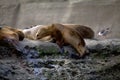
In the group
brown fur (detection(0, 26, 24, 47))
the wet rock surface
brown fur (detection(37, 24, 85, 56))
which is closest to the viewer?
the wet rock surface

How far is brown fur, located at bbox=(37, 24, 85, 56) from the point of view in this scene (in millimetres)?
4363

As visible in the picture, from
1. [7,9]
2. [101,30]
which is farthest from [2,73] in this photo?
[7,9]

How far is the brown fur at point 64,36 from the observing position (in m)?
4.36

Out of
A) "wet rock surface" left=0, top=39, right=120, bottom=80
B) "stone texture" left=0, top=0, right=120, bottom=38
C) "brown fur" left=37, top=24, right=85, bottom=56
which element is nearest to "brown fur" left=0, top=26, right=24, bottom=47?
"wet rock surface" left=0, top=39, right=120, bottom=80

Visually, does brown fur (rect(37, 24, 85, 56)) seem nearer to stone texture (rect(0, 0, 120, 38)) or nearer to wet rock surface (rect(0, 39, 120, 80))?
wet rock surface (rect(0, 39, 120, 80))

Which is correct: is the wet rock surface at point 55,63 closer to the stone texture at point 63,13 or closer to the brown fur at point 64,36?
the brown fur at point 64,36

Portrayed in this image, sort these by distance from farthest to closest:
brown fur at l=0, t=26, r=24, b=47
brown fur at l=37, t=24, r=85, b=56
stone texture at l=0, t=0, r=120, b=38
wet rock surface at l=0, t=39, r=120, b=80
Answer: stone texture at l=0, t=0, r=120, b=38 < brown fur at l=37, t=24, r=85, b=56 < brown fur at l=0, t=26, r=24, b=47 < wet rock surface at l=0, t=39, r=120, b=80

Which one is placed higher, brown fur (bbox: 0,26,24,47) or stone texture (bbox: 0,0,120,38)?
brown fur (bbox: 0,26,24,47)

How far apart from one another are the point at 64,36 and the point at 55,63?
2.30 feet

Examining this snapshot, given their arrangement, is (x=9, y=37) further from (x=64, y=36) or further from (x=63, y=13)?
(x=63, y=13)

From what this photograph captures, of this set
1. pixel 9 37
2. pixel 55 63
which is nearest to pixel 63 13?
pixel 9 37

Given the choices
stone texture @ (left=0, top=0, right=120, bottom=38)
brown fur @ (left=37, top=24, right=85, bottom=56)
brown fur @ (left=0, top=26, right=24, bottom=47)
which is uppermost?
brown fur @ (left=0, top=26, right=24, bottom=47)

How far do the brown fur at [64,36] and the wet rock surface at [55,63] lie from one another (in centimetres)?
7

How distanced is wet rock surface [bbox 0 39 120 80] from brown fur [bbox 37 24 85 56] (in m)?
0.07
